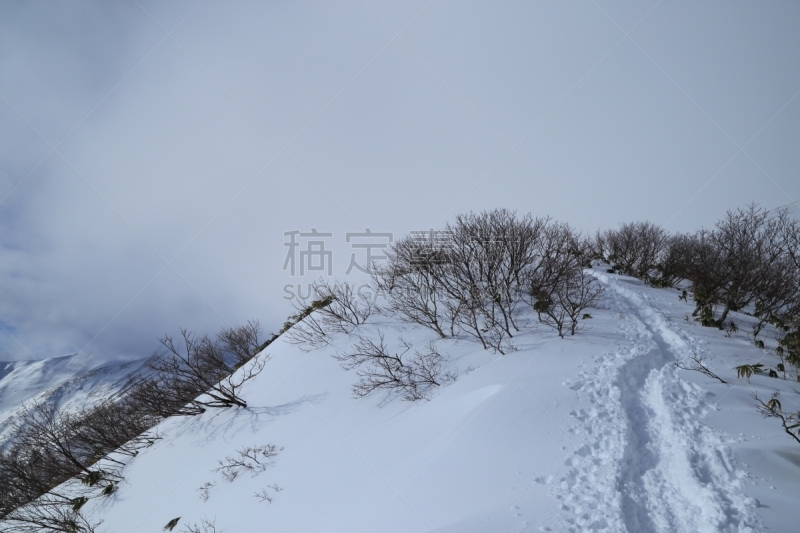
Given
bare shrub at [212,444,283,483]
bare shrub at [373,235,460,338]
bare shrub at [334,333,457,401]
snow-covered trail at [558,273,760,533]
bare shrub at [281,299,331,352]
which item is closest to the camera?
snow-covered trail at [558,273,760,533]

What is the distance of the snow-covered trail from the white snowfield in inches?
1.1

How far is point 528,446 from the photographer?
585 centimetres

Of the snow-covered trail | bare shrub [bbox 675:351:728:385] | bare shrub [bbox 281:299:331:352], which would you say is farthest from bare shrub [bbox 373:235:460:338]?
bare shrub [bbox 675:351:728:385]

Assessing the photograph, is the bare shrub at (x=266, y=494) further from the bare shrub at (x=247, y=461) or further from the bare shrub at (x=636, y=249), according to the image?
the bare shrub at (x=636, y=249)

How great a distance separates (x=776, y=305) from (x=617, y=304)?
6177 mm

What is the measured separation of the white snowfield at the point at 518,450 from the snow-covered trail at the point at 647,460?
27mm

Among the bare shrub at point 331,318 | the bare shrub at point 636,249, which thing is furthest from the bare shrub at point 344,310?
the bare shrub at point 636,249

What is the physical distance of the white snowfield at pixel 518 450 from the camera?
4.64m

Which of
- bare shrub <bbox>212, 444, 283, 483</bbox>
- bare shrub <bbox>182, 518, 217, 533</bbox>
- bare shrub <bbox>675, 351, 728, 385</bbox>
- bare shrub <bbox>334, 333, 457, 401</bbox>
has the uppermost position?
bare shrub <bbox>334, 333, 457, 401</bbox>

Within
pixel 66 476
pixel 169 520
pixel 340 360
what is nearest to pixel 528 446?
pixel 340 360

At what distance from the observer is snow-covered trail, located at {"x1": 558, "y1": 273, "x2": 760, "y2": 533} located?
14.3 feet

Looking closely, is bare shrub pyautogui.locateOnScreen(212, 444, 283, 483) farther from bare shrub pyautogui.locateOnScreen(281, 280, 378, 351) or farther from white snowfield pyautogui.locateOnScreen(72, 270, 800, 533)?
bare shrub pyautogui.locateOnScreen(281, 280, 378, 351)

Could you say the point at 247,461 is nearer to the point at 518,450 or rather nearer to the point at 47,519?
the point at 518,450

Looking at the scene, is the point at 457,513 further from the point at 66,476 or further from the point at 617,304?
the point at 66,476
